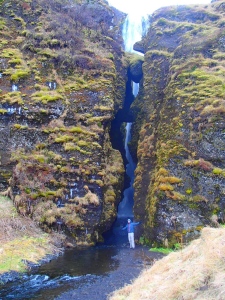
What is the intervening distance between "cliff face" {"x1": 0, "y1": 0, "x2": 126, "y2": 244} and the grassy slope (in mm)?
929

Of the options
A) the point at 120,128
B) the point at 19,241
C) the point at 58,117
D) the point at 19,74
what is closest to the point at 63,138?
the point at 58,117

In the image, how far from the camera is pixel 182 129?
24.0m

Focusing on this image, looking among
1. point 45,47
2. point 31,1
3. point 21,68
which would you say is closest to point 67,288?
point 21,68

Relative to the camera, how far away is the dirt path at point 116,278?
1135cm

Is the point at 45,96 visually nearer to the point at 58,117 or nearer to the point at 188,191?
the point at 58,117

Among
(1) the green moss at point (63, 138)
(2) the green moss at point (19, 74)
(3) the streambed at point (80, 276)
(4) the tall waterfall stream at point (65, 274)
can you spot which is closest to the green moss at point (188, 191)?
(3) the streambed at point (80, 276)

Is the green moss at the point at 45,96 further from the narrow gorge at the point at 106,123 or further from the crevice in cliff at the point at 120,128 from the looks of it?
the crevice in cliff at the point at 120,128

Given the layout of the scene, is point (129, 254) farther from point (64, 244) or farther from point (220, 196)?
point (220, 196)

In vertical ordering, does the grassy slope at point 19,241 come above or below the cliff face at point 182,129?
below

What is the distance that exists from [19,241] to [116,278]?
277 inches

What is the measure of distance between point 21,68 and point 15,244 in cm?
1686

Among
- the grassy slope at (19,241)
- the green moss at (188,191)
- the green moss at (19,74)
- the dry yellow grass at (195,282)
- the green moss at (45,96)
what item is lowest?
the grassy slope at (19,241)

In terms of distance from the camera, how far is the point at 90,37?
33844 mm

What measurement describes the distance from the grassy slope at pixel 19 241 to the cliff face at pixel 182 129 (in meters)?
7.28
